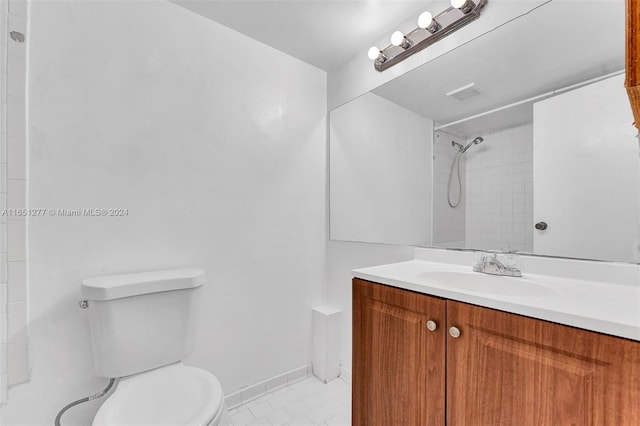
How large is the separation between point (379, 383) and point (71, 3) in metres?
1.98

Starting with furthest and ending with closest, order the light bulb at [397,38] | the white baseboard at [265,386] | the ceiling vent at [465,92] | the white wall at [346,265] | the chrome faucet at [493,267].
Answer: the white wall at [346,265] < the white baseboard at [265,386] < the light bulb at [397,38] < the ceiling vent at [465,92] < the chrome faucet at [493,267]

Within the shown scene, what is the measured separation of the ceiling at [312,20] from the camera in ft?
4.63

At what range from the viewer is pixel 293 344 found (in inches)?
71.8

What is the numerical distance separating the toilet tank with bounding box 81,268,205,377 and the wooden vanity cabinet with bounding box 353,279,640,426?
0.75 meters

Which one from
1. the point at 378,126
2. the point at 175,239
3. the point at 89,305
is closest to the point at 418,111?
the point at 378,126

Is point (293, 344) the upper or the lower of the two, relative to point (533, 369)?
lower

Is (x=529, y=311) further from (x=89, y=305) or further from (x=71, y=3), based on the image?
(x=71, y=3)

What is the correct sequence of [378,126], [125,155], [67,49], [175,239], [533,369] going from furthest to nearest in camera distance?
[378,126] < [175,239] < [125,155] < [67,49] < [533,369]

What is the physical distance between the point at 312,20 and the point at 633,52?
141 cm

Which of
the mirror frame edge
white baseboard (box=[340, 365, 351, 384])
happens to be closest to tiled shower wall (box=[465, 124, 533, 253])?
the mirror frame edge

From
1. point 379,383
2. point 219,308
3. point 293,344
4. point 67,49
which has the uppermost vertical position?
point 67,49

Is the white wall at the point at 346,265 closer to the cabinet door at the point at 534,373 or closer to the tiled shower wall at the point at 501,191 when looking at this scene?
the tiled shower wall at the point at 501,191

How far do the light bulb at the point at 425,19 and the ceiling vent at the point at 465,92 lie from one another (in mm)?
334

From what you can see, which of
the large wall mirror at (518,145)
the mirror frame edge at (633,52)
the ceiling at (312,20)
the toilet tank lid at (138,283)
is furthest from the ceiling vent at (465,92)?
the toilet tank lid at (138,283)
